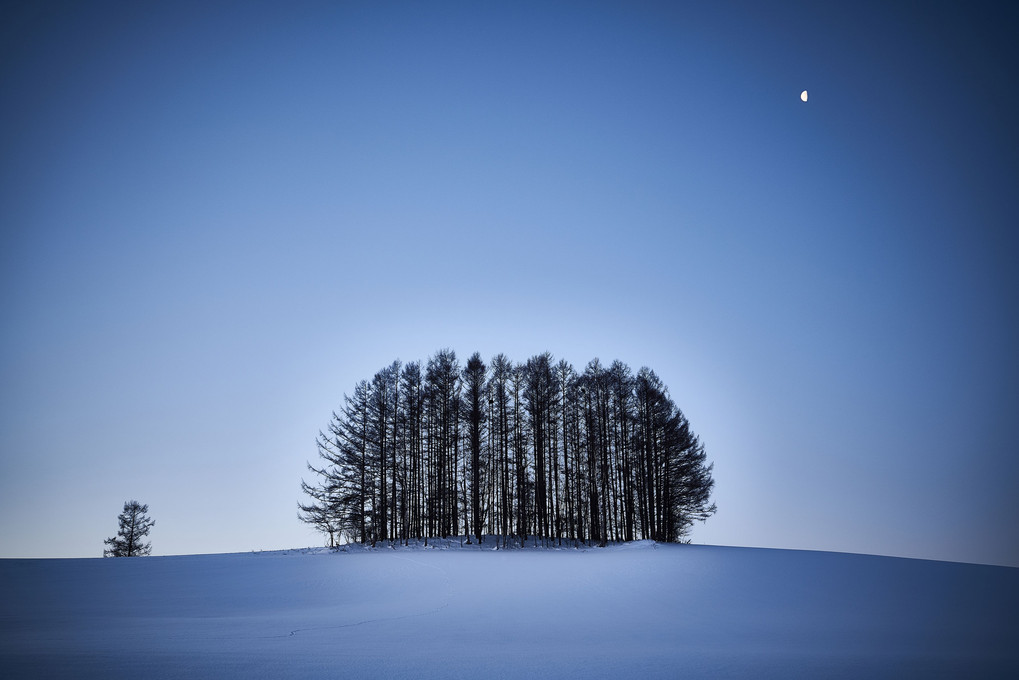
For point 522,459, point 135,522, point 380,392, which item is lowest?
point 135,522

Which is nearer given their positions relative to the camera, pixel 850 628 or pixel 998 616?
pixel 850 628

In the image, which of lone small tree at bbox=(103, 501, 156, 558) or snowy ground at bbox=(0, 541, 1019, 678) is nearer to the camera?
snowy ground at bbox=(0, 541, 1019, 678)

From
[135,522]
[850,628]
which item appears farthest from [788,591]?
[135,522]

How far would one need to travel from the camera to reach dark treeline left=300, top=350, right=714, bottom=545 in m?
32.1

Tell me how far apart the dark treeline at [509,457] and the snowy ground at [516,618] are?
46.5 feet

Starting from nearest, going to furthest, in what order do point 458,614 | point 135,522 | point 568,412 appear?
1. point 458,614
2. point 568,412
3. point 135,522

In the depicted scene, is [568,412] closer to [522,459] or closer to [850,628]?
[522,459]

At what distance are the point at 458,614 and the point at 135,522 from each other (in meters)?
52.8

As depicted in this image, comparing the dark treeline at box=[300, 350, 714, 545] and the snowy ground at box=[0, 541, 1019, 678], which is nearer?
the snowy ground at box=[0, 541, 1019, 678]

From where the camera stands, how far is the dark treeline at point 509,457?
32.1 m

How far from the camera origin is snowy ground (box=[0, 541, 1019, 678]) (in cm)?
586

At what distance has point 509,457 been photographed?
3325 centimetres

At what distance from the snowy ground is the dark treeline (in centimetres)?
1418

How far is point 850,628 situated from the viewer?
902 centimetres
